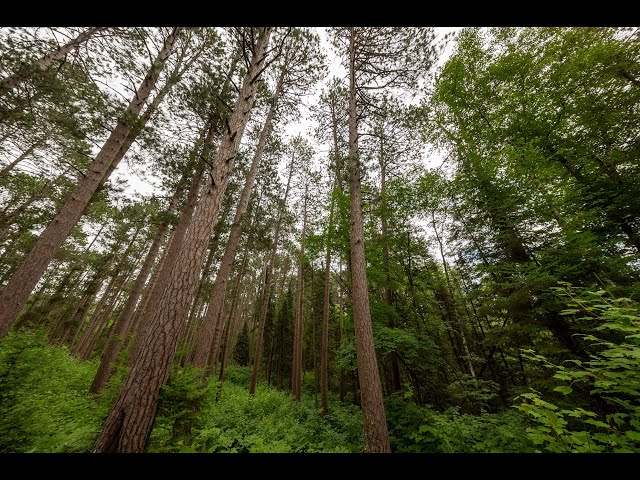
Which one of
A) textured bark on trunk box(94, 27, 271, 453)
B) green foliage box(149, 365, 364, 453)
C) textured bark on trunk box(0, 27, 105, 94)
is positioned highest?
textured bark on trunk box(0, 27, 105, 94)

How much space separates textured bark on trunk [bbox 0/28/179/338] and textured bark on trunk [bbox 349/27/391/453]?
6495mm

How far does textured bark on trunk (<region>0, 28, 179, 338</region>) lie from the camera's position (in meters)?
5.14

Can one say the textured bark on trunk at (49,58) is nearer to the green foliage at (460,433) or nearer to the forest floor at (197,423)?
the forest floor at (197,423)

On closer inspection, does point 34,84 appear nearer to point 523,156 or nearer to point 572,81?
point 523,156

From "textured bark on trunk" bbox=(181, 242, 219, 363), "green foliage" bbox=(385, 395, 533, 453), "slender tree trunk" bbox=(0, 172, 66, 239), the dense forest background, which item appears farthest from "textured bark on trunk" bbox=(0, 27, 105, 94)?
"green foliage" bbox=(385, 395, 533, 453)

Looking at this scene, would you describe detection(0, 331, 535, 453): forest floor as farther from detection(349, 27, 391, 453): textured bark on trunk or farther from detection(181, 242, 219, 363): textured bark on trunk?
detection(181, 242, 219, 363): textured bark on trunk

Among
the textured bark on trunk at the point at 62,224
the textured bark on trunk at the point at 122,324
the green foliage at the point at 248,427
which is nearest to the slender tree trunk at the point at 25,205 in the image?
the textured bark on trunk at the point at 122,324

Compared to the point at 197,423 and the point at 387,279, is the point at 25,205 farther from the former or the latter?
the point at 387,279

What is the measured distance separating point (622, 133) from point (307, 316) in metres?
25.2

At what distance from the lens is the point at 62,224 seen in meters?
5.92

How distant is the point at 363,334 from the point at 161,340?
4.43 meters

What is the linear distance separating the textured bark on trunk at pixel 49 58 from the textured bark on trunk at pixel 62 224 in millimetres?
1543

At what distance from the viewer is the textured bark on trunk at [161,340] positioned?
2617 mm
